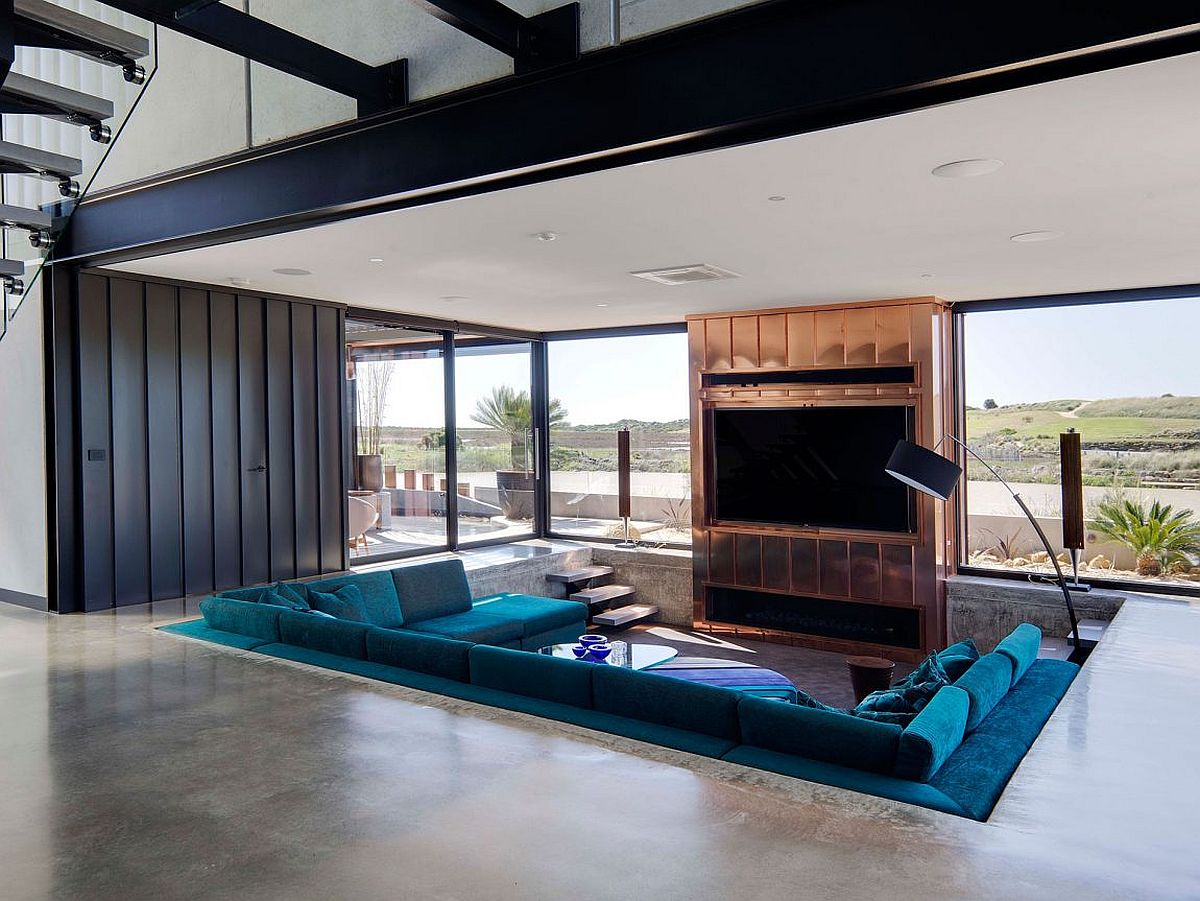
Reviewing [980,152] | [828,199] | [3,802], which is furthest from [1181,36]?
[3,802]

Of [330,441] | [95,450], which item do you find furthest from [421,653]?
[330,441]

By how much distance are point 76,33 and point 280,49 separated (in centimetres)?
74

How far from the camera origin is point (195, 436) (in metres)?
6.37

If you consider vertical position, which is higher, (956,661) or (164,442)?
(164,442)

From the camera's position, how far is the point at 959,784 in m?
2.78

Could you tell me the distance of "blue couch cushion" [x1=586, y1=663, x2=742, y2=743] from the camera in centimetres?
316

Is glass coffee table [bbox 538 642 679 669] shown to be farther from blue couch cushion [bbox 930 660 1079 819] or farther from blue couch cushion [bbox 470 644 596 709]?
blue couch cushion [bbox 930 660 1079 819]

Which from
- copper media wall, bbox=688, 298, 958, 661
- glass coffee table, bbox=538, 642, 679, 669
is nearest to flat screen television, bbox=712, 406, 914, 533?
copper media wall, bbox=688, 298, 958, 661

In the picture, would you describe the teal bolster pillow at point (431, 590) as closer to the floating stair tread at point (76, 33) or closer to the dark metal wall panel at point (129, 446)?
the dark metal wall panel at point (129, 446)

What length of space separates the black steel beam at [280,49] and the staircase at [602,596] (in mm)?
5051

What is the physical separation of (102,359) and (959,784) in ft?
18.4

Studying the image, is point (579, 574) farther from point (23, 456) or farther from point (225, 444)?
point (23, 456)

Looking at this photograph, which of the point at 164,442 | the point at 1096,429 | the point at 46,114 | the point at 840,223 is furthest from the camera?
the point at 1096,429

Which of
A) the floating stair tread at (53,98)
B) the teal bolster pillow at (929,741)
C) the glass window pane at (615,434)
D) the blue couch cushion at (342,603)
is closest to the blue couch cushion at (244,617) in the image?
the blue couch cushion at (342,603)
